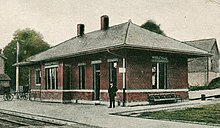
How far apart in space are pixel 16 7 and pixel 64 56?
4996 millimetres

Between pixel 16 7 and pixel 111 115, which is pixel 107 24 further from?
pixel 111 115

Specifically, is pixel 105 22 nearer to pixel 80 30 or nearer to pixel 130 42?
pixel 80 30

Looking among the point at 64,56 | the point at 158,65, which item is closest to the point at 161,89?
the point at 158,65

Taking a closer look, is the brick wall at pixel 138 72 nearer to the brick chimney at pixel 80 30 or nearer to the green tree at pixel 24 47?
the brick chimney at pixel 80 30

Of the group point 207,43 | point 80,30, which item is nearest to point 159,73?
point 80,30

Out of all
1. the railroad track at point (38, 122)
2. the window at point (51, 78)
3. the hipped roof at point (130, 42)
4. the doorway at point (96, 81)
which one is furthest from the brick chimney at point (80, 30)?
the railroad track at point (38, 122)

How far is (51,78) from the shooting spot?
26016 millimetres

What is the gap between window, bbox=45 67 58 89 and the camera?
83.2 feet

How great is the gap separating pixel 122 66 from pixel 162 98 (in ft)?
9.49

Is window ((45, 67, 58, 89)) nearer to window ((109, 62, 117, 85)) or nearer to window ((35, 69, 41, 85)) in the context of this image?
window ((35, 69, 41, 85))

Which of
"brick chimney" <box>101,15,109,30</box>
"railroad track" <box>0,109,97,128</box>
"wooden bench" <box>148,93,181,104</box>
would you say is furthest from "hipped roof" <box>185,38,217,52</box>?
"railroad track" <box>0,109,97,128</box>

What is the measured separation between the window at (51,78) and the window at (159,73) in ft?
25.3

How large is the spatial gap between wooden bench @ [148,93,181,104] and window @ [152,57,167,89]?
1.88 ft

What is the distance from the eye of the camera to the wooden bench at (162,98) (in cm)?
1948
